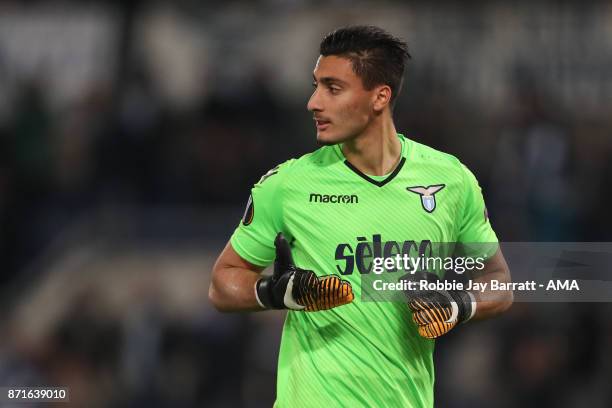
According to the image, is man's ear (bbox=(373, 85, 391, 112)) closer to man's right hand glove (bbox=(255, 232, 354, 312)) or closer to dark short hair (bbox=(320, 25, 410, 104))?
dark short hair (bbox=(320, 25, 410, 104))

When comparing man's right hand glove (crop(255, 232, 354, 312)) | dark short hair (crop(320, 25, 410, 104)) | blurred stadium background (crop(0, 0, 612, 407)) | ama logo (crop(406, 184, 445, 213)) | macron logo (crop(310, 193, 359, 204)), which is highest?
dark short hair (crop(320, 25, 410, 104))

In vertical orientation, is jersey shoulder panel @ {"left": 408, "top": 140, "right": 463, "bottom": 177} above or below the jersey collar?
above

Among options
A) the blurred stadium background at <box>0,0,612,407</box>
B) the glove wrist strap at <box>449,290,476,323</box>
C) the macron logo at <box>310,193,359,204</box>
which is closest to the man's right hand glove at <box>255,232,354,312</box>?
the macron logo at <box>310,193,359,204</box>

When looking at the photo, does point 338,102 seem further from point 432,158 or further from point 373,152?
point 432,158

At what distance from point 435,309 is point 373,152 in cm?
86

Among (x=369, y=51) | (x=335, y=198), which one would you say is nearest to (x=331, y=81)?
(x=369, y=51)

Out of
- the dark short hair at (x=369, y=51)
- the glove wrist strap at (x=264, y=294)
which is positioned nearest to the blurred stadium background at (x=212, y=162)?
the glove wrist strap at (x=264, y=294)

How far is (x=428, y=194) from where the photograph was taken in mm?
5469

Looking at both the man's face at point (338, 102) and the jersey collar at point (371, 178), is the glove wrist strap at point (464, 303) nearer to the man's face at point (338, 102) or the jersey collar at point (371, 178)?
the jersey collar at point (371, 178)

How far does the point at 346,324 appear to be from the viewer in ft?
17.4

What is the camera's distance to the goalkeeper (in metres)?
5.28

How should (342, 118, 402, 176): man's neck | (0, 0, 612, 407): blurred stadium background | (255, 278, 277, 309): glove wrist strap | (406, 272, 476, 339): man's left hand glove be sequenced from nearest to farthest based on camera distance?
(406, 272, 476, 339): man's left hand glove
(255, 278, 277, 309): glove wrist strap
(342, 118, 402, 176): man's neck
(0, 0, 612, 407): blurred stadium background

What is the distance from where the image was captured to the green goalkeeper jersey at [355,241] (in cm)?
529

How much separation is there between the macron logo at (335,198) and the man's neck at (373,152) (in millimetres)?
151
